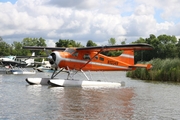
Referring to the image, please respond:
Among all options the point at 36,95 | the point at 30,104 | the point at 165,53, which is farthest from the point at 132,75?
the point at 165,53

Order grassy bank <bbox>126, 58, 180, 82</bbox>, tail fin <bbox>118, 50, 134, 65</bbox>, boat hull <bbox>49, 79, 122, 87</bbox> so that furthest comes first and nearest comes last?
grassy bank <bbox>126, 58, 180, 82</bbox> < tail fin <bbox>118, 50, 134, 65</bbox> < boat hull <bbox>49, 79, 122, 87</bbox>

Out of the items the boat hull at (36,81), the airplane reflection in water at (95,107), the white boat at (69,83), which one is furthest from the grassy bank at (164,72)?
the airplane reflection in water at (95,107)

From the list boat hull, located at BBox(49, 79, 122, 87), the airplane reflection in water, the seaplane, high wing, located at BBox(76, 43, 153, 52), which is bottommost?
the airplane reflection in water

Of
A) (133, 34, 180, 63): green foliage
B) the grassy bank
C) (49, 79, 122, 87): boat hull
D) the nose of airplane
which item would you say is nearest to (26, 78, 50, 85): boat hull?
(49, 79, 122, 87): boat hull

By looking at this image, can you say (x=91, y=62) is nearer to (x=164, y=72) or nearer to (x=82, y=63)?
(x=82, y=63)

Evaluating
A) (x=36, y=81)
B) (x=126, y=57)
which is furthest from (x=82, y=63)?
(x=126, y=57)

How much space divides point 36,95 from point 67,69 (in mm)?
5587

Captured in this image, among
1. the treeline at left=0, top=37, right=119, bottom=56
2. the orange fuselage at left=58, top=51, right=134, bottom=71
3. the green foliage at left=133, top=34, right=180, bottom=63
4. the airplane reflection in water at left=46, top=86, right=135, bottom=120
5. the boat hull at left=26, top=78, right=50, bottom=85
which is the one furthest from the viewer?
the treeline at left=0, top=37, right=119, bottom=56

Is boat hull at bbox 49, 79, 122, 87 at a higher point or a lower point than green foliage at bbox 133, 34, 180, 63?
lower

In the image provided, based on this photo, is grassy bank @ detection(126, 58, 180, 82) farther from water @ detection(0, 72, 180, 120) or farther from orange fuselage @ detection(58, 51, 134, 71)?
water @ detection(0, 72, 180, 120)

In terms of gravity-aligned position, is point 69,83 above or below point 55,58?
below

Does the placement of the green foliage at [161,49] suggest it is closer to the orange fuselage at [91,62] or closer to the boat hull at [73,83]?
the orange fuselage at [91,62]

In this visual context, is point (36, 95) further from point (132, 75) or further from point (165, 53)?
point (165, 53)

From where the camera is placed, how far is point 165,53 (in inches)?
3221
